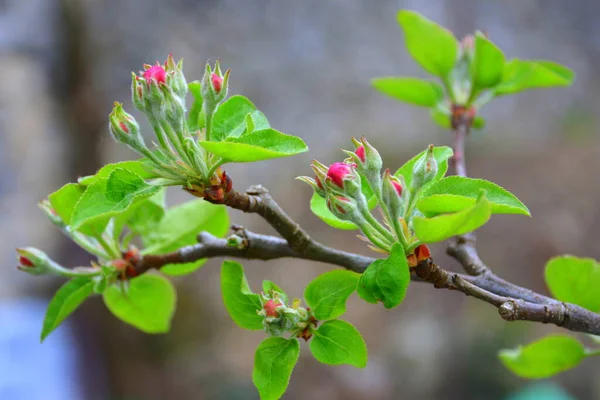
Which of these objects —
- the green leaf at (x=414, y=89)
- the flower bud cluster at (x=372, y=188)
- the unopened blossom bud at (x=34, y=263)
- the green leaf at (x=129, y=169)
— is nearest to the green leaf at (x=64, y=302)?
the unopened blossom bud at (x=34, y=263)

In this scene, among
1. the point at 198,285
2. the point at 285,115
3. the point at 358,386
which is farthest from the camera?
the point at 285,115

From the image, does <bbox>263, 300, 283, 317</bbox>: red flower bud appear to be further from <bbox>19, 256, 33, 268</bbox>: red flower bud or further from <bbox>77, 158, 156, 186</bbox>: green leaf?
<bbox>19, 256, 33, 268</bbox>: red flower bud

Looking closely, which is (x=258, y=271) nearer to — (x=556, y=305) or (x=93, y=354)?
(x=93, y=354)

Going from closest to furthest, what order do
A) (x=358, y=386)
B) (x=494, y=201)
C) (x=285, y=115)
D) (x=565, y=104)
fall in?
(x=494, y=201), (x=358, y=386), (x=285, y=115), (x=565, y=104)

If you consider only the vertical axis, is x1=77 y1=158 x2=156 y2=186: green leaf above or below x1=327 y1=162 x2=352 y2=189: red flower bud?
above

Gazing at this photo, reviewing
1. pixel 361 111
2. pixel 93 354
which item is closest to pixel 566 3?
pixel 361 111

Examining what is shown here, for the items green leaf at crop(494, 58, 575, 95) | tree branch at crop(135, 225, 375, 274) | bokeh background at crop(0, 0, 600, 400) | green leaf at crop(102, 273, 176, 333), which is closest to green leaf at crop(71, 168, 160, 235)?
tree branch at crop(135, 225, 375, 274)

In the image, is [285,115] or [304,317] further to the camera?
[285,115]
